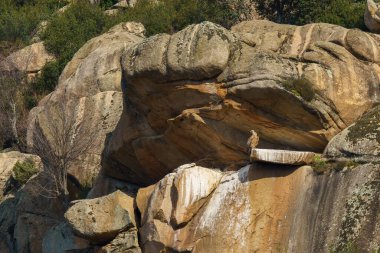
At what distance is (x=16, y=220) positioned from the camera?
28219 millimetres

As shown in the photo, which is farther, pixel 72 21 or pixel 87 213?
pixel 72 21

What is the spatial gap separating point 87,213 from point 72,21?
90.1ft

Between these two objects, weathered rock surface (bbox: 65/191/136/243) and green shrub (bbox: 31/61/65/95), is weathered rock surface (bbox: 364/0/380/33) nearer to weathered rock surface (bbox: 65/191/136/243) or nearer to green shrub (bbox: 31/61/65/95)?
weathered rock surface (bbox: 65/191/136/243)

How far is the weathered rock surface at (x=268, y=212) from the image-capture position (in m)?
18.4

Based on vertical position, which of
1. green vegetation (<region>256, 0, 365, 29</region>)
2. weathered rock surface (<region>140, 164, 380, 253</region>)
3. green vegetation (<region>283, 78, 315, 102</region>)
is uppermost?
green vegetation (<region>283, 78, 315, 102</region>)

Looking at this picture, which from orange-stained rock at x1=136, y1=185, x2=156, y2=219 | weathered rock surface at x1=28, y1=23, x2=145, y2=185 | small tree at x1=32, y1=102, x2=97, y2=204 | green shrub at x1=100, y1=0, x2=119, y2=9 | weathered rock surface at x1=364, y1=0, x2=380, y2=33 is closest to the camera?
orange-stained rock at x1=136, y1=185, x2=156, y2=219

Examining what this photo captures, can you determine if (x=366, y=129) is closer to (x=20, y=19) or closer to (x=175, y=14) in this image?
(x=175, y=14)

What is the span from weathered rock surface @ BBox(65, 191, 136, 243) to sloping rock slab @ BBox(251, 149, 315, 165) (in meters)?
3.59

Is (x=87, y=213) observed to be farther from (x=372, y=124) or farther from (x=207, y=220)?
(x=372, y=124)

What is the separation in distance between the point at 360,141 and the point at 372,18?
8723mm

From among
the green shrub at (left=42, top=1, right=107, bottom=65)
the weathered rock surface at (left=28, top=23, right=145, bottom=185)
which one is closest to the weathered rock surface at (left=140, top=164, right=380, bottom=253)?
the weathered rock surface at (left=28, top=23, right=145, bottom=185)

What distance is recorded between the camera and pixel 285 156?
64.8 ft

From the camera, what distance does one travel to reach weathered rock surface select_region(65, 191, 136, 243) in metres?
21.9

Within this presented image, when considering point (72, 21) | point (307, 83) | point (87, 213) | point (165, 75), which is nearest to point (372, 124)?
point (307, 83)
